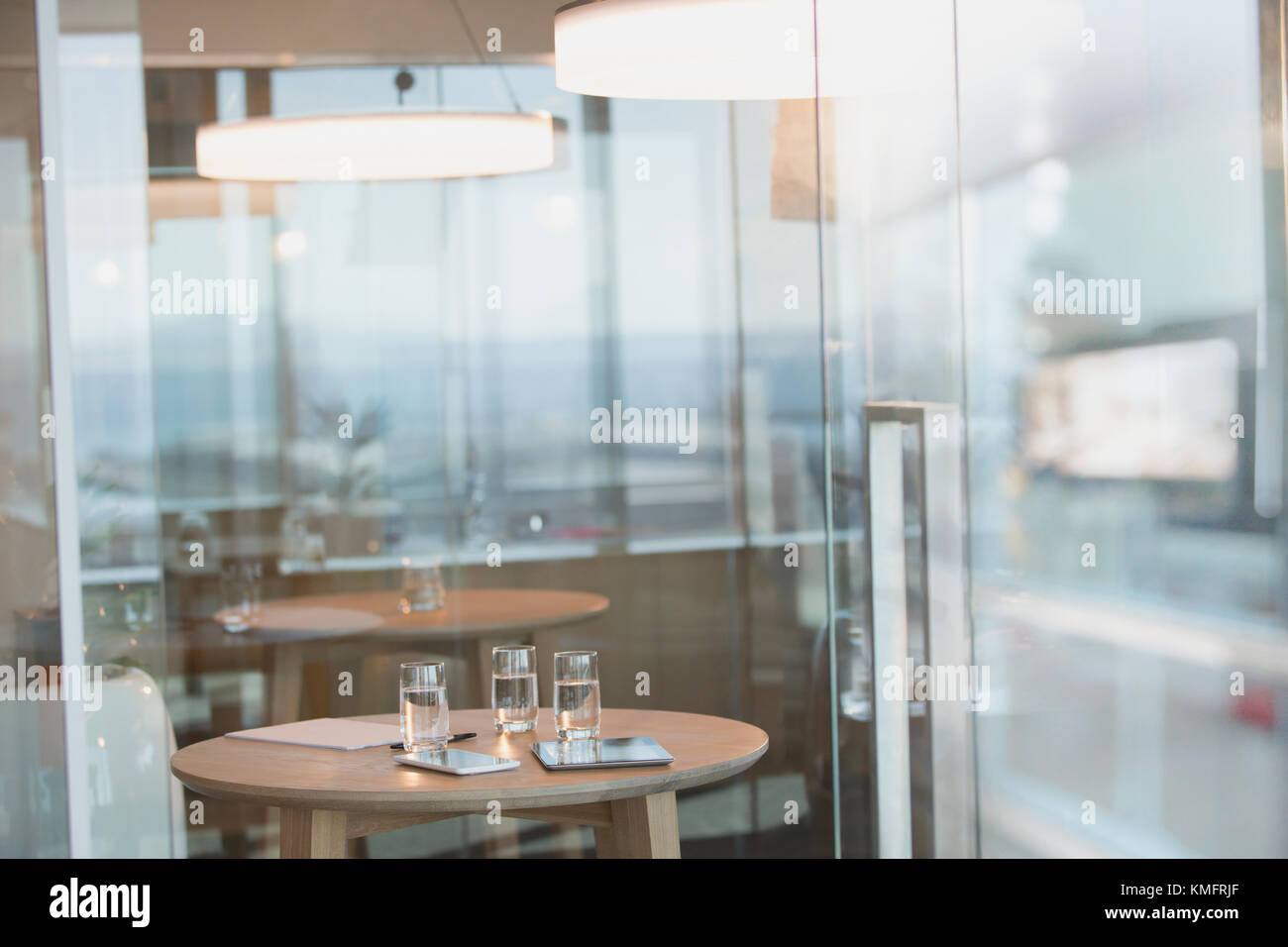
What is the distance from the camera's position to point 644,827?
7.23 feet

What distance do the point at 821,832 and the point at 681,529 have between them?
2.97ft

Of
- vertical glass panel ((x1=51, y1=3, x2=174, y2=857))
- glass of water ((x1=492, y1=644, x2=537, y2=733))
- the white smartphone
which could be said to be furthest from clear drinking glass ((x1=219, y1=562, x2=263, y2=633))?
the white smartphone

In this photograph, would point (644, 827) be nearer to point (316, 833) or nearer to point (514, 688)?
point (514, 688)

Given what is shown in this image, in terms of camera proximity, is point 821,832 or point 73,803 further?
point 821,832

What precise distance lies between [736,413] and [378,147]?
116 cm

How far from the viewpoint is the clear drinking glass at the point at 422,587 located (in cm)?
371

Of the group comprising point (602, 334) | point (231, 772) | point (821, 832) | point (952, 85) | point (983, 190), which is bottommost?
point (821, 832)

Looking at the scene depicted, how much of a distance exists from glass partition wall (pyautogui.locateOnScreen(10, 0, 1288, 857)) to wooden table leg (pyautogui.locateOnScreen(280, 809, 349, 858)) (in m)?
1.29

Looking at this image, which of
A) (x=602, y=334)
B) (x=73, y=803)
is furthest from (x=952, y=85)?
(x=73, y=803)

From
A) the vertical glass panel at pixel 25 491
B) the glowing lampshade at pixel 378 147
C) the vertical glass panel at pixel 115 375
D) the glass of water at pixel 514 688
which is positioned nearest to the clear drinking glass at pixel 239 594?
the vertical glass panel at pixel 115 375
